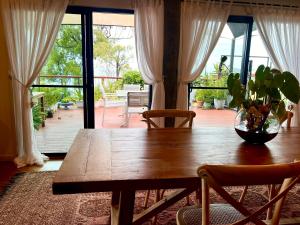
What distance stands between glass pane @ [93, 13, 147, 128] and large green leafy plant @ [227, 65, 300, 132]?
8.57 ft

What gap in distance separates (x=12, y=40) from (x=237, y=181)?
9.69 feet

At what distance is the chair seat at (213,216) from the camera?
4.30 feet

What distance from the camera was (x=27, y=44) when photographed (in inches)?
113

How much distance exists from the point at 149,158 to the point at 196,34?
2.34 meters

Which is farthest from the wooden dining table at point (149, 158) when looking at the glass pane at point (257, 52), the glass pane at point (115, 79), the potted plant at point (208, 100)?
the glass pane at point (115, 79)

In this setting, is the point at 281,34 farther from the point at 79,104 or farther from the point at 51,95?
the point at 51,95

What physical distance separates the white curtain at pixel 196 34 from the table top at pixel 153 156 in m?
1.43

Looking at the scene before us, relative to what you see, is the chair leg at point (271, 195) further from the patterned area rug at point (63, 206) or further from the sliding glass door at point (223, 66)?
the sliding glass door at point (223, 66)

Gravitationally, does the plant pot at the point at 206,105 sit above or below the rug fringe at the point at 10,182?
above

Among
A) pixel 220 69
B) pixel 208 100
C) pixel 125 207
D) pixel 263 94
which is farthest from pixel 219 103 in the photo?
pixel 125 207

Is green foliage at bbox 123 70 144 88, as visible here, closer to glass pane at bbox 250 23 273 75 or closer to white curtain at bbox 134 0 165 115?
white curtain at bbox 134 0 165 115

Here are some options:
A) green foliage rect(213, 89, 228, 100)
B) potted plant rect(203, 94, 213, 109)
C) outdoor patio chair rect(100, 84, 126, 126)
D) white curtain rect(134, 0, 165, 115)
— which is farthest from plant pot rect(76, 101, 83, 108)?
green foliage rect(213, 89, 228, 100)

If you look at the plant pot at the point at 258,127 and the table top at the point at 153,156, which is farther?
the plant pot at the point at 258,127

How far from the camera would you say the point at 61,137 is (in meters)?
3.71
